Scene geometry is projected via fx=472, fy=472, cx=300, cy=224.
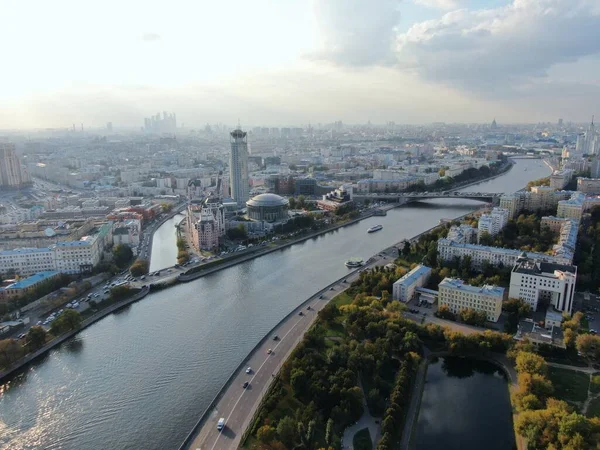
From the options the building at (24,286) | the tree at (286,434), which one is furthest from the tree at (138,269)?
the tree at (286,434)

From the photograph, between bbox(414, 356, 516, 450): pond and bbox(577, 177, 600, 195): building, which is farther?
bbox(577, 177, 600, 195): building

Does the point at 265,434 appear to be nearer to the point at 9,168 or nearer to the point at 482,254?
the point at 482,254

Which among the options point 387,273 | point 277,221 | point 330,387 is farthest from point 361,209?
point 330,387

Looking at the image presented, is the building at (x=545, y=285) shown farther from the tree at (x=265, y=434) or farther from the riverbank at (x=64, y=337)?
the riverbank at (x=64, y=337)

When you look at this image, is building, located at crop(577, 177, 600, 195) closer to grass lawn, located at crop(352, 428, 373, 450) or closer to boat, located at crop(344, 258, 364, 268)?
boat, located at crop(344, 258, 364, 268)

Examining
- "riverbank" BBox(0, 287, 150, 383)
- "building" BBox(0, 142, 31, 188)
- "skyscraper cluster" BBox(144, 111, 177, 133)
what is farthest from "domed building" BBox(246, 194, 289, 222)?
"skyscraper cluster" BBox(144, 111, 177, 133)
